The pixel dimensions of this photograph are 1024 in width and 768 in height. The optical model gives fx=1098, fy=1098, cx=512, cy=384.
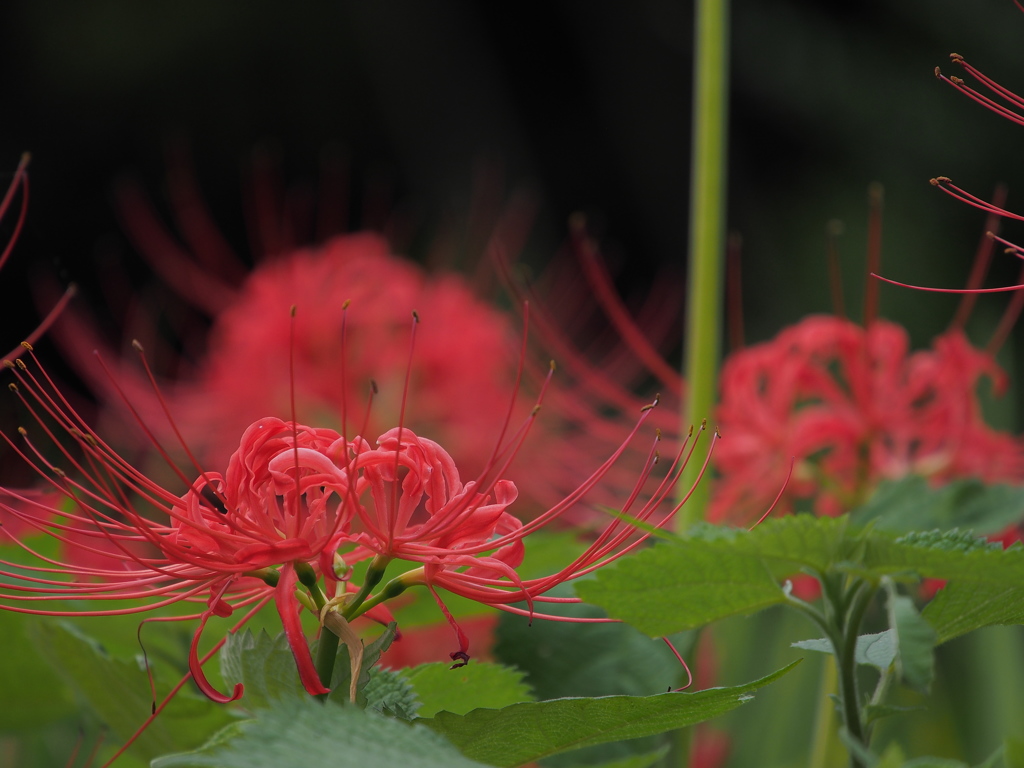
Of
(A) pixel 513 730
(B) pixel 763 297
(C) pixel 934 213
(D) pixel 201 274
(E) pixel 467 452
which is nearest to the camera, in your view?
(A) pixel 513 730

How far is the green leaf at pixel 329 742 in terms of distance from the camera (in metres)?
0.30

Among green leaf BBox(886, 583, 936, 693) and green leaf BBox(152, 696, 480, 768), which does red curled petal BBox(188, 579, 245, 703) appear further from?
green leaf BBox(886, 583, 936, 693)

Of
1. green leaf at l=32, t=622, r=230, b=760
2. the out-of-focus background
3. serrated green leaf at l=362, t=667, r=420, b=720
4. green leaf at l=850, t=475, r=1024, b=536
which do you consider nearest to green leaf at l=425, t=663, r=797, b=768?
serrated green leaf at l=362, t=667, r=420, b=720

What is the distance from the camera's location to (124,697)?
20.1 inches

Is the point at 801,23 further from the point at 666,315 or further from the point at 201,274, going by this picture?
the point at 201,274

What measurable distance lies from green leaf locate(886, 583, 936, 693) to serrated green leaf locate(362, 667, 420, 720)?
6.6 inches

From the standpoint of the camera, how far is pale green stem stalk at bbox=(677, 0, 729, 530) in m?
0.72

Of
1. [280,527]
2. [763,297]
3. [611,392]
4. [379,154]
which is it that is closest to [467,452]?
[611,392]

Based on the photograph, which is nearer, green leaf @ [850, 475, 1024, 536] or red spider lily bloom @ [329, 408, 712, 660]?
red spider lily bloom @ [329, 408, 712, 660]

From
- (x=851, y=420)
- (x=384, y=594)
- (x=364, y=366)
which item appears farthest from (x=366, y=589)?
(x=364, y=366)

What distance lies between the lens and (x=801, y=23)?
2787 millimetres

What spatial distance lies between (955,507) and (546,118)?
261 cm

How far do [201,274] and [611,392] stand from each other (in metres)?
1.16

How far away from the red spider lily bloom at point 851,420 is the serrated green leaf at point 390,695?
0.49 meters
